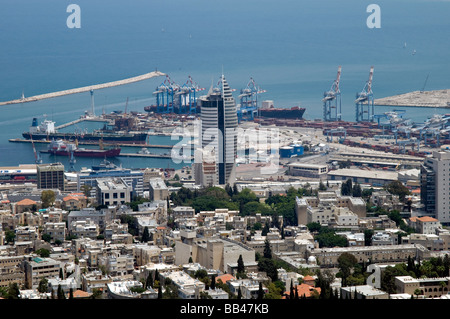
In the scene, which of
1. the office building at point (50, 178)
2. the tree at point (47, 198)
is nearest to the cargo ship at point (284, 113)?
the office building at point (50, 178)

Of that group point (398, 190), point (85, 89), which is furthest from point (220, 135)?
point (85, 89)

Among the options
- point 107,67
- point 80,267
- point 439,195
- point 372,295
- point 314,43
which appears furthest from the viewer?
point 314,43

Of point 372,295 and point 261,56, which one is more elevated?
point 261,56

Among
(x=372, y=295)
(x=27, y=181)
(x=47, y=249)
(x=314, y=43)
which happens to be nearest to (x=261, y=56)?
(x=314, y=43)

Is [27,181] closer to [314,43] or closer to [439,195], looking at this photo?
[439,195]

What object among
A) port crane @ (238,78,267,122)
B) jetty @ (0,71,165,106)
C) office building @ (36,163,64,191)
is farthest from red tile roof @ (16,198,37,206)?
jetty @ (0,71,165,106)

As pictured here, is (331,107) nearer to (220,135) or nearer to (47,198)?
(220,135)
